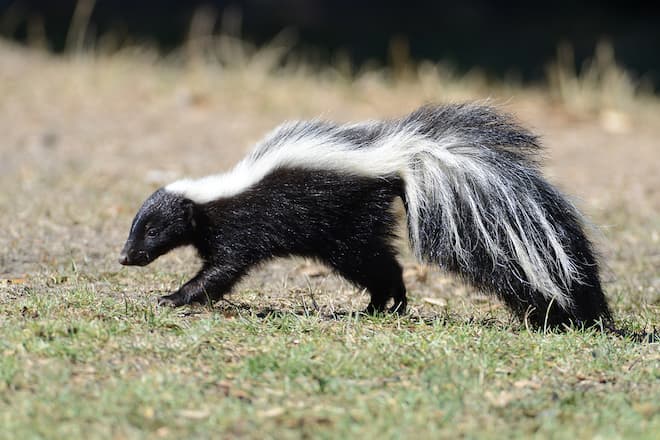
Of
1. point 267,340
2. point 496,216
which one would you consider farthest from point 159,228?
point 496,216

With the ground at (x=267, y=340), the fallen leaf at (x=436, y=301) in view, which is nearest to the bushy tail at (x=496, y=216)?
the ground at (x=267, y=340)

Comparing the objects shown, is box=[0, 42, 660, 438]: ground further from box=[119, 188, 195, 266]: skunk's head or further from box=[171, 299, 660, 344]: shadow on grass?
box=[119, 188, 195, 266]: skunk's head

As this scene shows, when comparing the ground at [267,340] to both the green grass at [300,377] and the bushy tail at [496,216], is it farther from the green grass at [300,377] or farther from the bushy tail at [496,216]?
the bushy tail at [496,216]

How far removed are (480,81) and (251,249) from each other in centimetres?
996

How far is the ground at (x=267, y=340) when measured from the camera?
13.7 ft

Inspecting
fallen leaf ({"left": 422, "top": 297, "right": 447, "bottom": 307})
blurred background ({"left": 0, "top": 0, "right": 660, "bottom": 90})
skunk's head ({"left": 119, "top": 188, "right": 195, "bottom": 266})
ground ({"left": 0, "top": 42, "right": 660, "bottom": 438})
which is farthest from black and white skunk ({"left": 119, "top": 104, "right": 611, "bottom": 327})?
blurred background ({"left": 0, "top": 0, "right": 660, "bottom": 90})

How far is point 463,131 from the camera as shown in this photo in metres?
5.64

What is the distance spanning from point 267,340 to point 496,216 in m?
1.43

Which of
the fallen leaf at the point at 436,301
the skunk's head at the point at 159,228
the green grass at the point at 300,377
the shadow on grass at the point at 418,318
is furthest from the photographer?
the fallen leaf at the point at 436,301

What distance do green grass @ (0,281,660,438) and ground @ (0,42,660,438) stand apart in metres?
0.01

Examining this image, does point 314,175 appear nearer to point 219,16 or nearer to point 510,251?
point 510,251

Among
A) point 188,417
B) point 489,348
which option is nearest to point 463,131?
point 489,348

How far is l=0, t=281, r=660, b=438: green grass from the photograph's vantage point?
13.5 ft

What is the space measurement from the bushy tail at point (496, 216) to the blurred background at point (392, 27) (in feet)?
41.0
